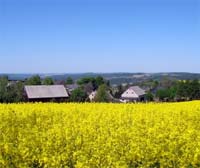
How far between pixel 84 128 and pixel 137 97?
86.8 meters

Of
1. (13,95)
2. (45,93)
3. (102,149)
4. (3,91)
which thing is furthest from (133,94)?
(102,149)

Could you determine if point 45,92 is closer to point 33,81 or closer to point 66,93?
point 66,93

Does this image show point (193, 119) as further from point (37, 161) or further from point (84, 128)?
point (37, 161)

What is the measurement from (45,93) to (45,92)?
194mm

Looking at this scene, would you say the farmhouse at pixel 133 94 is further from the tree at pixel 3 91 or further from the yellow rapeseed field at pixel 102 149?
the yellow rapeseed field at pixel 102 149

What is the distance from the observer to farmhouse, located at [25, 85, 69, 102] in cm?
5206

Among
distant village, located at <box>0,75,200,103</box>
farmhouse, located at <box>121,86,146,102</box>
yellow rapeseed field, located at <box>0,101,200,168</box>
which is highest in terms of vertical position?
yellow rapeseed field, located at <box>0,101,200,168</box>

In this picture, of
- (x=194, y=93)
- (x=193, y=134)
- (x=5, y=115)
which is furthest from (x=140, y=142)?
(x=194, y=93)

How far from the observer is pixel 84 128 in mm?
9594

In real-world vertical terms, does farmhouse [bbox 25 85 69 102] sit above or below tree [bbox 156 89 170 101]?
above

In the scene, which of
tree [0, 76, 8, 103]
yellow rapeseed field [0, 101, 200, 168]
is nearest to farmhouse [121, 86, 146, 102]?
tree [0, 76, 8, 103]

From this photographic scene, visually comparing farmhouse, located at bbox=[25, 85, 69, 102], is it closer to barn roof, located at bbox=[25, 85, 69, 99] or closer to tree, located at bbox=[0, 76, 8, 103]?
barn roof, located at bbox=[25, 85, 69, 99]

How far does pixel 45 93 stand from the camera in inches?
2074

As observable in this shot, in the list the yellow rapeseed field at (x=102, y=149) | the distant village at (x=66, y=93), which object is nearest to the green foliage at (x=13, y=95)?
the distant village at (x=66, y=93)
